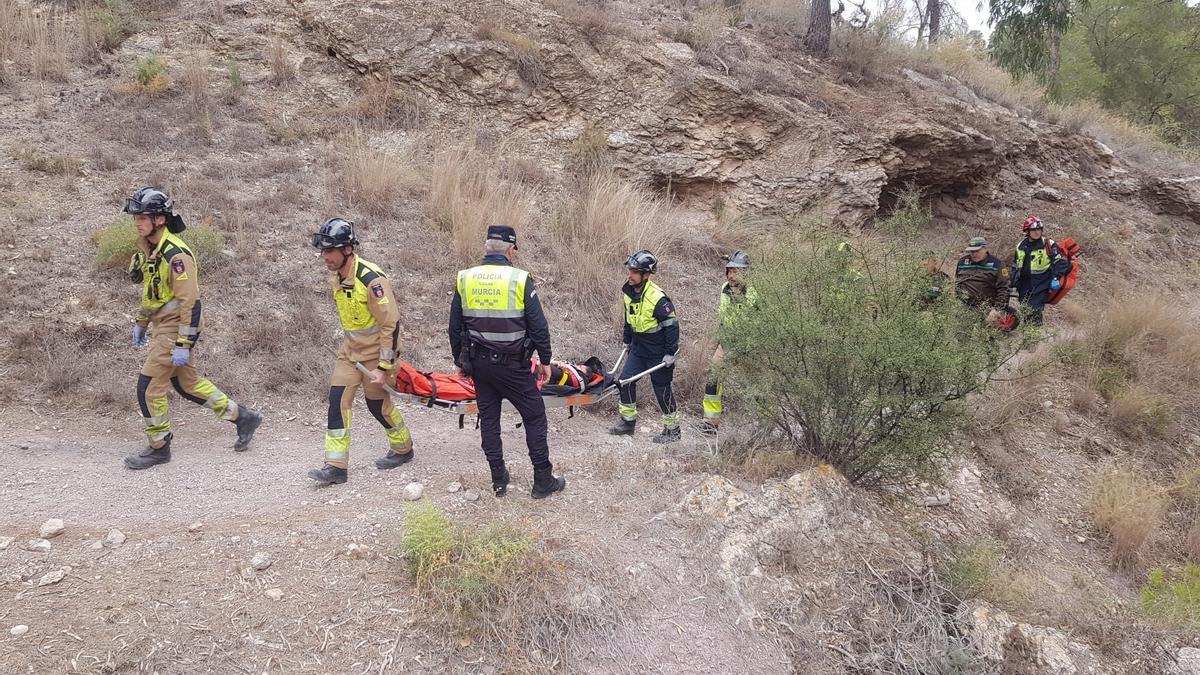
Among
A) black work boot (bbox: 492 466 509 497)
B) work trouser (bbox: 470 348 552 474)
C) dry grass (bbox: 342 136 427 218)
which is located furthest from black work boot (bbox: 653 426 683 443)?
dry grass (bbox: 342 136 427 218)

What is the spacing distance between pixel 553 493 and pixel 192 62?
9.74 meters

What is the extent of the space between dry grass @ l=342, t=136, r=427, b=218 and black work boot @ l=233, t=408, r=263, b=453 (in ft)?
13.1

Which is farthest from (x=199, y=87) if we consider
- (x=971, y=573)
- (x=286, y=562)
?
(x=971, y=573)

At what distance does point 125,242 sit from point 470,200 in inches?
154

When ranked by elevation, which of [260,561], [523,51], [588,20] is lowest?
[260,561]

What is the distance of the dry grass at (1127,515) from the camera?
550cm

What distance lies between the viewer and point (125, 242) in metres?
6.62

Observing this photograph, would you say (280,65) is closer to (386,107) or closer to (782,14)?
(386,107)

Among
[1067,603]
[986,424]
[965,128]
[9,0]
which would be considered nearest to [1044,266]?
[986,424]

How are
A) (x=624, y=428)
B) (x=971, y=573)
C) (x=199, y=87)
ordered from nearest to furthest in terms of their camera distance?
1. (x=971, y=573)
2. (x=624, y=428)
3. (x=199, y=87)

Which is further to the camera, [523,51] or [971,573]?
[523,51]

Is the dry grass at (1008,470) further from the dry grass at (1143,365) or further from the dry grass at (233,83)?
the dry grass at (233,83)

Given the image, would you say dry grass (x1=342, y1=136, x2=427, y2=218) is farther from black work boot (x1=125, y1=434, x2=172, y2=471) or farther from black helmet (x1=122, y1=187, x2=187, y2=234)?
black work boot (x1=125, y1=434, x2=172, y2=471)

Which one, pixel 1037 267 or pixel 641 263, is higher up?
pixel 1037 267
